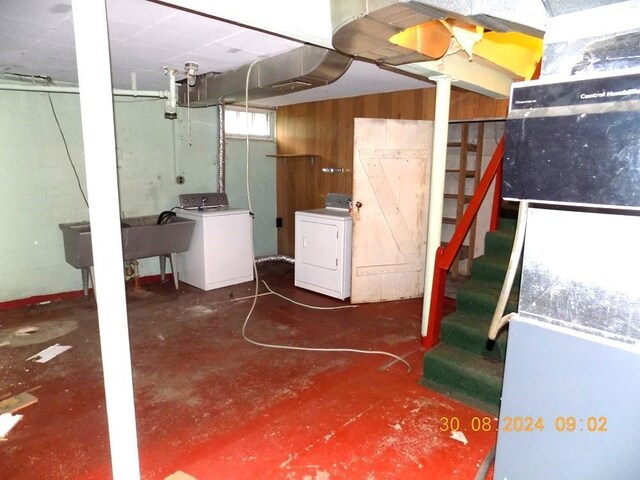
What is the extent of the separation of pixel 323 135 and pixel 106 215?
13.8ft

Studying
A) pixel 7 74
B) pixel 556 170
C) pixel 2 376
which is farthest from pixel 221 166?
pixel 556 170

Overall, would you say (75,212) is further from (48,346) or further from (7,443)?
(7,443)

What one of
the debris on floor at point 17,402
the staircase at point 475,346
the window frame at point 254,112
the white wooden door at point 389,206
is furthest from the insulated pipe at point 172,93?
the staircase at point 475,346

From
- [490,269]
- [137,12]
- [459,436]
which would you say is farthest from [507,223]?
[137,12]

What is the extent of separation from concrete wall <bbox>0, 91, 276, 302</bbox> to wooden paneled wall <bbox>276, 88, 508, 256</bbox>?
3.49ft

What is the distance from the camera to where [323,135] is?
5105 mm

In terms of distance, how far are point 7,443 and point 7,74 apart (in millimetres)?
3171

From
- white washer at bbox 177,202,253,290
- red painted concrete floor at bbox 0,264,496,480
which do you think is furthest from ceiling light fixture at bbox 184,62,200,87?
red painted concrete floor at bbox 0,264,496,480

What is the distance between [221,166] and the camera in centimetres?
501

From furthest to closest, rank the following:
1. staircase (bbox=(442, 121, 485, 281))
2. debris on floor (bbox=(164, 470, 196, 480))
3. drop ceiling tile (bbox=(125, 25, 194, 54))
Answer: staircase (bbox=(442, 121, 485, 281))
drop ceiling tile (bbox=(125, 25, 194, 54))
debris on floor (bbox=(164, 470, 196, 480))

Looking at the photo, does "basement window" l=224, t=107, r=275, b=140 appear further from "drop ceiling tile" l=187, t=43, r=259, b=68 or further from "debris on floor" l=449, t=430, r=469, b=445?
"debris on floor" l=449, t=430, r=469, b=445

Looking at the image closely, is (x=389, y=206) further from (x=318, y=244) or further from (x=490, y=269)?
(x=490, y=269)

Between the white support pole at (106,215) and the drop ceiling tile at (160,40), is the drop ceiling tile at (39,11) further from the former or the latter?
the white support pole at (106,215)

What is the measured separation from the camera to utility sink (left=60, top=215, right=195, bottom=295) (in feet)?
12.2
